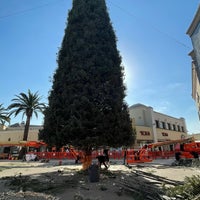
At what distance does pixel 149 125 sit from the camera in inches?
1690

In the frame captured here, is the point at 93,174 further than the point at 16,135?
No

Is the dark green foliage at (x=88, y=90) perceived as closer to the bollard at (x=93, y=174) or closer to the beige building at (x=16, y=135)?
the bollard at (x=93, y=174)

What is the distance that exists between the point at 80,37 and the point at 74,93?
14.0ft

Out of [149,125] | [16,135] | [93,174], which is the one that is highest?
[149,125]

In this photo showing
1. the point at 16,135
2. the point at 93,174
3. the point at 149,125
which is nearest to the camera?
the point at 93,174

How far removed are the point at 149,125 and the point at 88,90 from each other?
3436cm

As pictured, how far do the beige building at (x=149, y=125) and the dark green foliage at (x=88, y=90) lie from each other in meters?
27.0

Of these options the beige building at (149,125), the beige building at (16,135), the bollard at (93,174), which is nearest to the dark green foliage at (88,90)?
the bollard at (93,174)

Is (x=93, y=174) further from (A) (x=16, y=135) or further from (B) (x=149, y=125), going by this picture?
(A) (x=16, y=135)

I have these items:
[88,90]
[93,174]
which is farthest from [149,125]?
[93,174]

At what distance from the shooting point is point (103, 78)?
11.9m

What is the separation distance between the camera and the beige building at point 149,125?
39756 millimetres

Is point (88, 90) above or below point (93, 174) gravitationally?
above

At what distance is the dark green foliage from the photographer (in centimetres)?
1055
